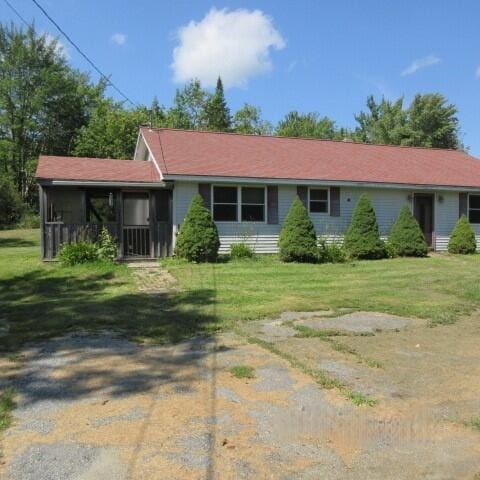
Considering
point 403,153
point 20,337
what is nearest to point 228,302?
point 20,337

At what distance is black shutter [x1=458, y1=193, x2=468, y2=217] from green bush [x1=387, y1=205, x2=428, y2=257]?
3123mm

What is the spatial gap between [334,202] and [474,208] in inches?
234

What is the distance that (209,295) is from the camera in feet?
30.4

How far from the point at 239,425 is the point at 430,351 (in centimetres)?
305

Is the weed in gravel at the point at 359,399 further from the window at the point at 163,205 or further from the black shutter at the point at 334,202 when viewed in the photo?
the black shutter at the point at 334,202

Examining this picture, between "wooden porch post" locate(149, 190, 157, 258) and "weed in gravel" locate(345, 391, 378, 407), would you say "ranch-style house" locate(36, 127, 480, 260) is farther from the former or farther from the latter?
"weed in gravel" locate(345, 391, 378, 407)

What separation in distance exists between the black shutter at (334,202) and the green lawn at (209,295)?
2.70 meters

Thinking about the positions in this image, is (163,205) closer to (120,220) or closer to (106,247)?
(120,220)

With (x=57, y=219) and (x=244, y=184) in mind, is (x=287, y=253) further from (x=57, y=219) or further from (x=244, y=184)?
(x=57, y=219)

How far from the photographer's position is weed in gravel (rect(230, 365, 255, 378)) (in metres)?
4.81

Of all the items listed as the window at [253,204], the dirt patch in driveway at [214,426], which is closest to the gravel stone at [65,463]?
the dirt patch in driveway at [214,426]

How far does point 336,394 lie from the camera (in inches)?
171

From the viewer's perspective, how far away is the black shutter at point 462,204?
1841 cm

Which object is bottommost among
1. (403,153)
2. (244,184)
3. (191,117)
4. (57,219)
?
(57,219)
